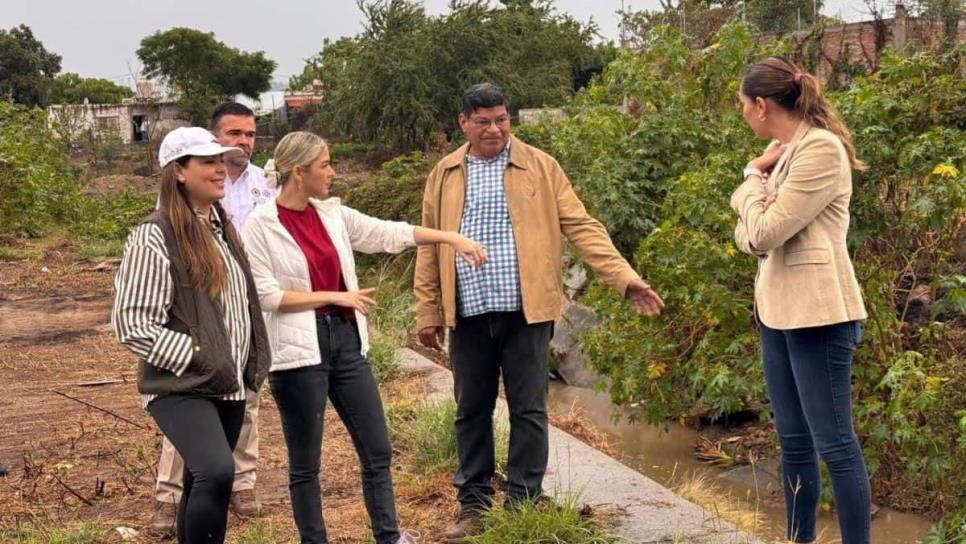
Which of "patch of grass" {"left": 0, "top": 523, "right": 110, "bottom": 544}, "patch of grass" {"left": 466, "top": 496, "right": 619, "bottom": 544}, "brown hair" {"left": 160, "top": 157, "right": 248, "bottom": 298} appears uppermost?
"brown hair" {"left": 160, "top": 157, "right": 248, "bottom": 298}

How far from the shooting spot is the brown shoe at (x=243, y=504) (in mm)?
5305

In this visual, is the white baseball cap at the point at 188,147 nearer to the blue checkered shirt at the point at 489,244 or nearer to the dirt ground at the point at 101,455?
the blue checkered shirt at the point at 489,244

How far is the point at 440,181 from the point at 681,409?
3.94 m

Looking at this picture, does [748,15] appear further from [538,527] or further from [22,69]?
[22,69]

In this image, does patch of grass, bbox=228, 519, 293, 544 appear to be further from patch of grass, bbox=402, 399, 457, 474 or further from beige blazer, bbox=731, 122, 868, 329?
beige blazer, bbox=731, 122, 868, 329

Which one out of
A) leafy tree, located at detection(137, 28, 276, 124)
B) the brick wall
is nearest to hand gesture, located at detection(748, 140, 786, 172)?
the brick wall

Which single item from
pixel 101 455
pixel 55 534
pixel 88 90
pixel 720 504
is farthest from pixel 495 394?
pixel 88 90

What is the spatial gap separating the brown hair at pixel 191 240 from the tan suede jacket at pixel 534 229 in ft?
3.55

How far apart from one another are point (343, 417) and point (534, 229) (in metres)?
1.05

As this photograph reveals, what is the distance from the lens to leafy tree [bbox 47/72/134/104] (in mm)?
75500

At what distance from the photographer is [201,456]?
12.1 feet

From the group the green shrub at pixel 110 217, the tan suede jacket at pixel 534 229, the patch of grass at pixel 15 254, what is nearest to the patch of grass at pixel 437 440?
the tan suede jacket at pixel 534 229

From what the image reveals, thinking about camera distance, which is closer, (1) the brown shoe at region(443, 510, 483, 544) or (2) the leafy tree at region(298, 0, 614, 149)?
(1) the brown shoe at region(443, 510, 483, 544)

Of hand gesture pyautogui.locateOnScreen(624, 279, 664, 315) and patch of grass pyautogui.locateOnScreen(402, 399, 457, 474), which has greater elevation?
hand gesture pyautogui.locateOnScreen(624, 279, 664, 315)
